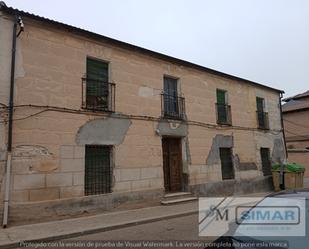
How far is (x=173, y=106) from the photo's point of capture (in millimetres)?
12258

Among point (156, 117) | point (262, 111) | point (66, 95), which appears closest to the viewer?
point (66, 95)

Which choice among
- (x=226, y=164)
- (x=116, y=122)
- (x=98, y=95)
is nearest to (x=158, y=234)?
(x=116, y=122)

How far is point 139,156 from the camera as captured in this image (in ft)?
34.7

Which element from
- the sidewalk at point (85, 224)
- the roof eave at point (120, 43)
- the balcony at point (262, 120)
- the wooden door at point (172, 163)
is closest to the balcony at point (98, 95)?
the roof eave at point (120, 43)

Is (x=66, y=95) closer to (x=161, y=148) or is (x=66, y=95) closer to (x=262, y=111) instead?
(x=161, y=148)

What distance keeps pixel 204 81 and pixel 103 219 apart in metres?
7.52

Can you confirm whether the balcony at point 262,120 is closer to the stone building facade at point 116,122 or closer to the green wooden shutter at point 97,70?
the stone building facade at point 116,122

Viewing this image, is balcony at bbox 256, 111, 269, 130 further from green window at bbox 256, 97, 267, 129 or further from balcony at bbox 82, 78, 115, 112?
balcony at bbox 82, 78, 115, 112

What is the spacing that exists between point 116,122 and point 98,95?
996mm

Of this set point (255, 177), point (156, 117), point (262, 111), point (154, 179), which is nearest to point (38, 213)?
point (154, 179)

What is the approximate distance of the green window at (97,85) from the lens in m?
9.78

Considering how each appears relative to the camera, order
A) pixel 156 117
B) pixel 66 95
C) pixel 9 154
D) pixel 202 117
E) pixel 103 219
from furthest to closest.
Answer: pixel 202 117 < pixel 156 117 < pixel 66 95 < pixel 103 219 < pixel 9 154

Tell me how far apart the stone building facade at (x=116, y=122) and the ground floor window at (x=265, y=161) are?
1.12 m

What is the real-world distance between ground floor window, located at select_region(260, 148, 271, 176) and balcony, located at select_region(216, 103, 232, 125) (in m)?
3.08
